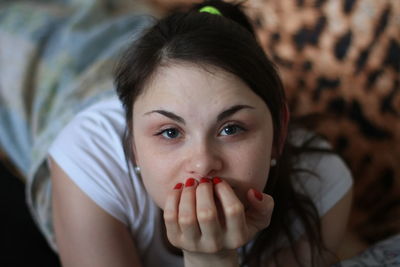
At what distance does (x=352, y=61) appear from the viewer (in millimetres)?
1103

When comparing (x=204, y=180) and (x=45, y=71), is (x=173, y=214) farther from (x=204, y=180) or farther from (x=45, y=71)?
(x=45, y=71)

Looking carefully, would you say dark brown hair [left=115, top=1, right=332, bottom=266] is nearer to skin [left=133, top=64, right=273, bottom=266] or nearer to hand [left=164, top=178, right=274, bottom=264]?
skin [left=133, top=64, right=273, bottom=266]

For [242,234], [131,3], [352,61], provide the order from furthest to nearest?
[131,3] < [352,61] < [242,234]

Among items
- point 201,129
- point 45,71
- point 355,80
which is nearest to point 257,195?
point 201,129

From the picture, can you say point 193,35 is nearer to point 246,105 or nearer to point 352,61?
point 246,105

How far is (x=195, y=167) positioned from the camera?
24.9 inches

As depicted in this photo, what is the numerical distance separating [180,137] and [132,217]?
27cm

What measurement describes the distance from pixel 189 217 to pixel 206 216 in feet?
0.08

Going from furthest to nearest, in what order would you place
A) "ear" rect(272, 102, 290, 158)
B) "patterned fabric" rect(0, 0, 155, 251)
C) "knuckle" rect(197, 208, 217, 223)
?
1. "patterned fabric" rect(0, 0, 155, 251)
2. "ear" rect(272, 102, 290, 158)
3. "knuckle" rect(197, 208, 217, 223)

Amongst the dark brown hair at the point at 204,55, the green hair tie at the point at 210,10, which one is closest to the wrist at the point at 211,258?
the dark brown hair at the point at 204,55

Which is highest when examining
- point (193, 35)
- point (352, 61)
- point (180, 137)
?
point (193, 35)

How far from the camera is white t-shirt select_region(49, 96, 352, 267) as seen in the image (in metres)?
0.84

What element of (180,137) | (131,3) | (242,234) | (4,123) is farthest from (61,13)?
(242,234)

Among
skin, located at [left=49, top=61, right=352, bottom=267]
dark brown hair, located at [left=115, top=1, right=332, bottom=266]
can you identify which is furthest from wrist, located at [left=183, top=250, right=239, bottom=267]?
dark brown hair, located at [left=115, top=1, right=332, bottom=266]
